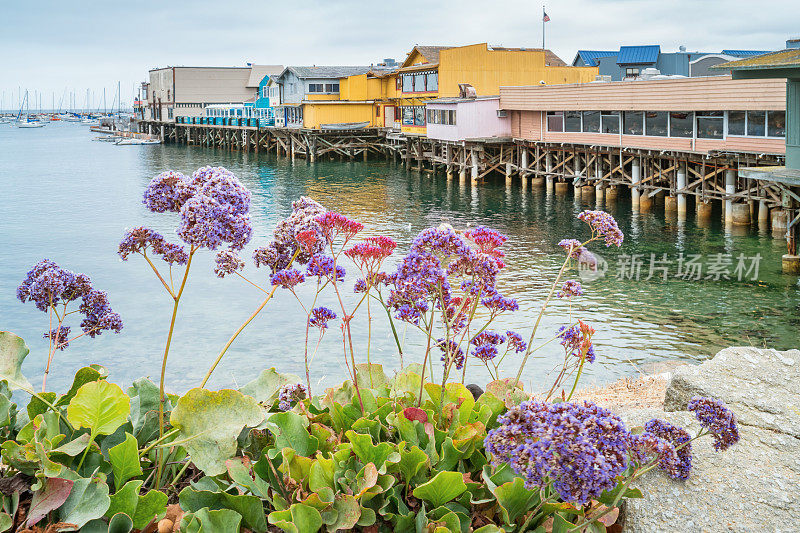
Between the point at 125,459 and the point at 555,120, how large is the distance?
35953 millimetres

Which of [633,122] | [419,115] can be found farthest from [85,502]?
[419,115]

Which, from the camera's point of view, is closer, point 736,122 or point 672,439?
point 672,439

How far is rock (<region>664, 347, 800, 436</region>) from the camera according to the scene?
4.43 metres

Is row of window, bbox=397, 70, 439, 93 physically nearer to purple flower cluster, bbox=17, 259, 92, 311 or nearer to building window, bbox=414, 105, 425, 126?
building window, bbox=414, 105, 425, 126

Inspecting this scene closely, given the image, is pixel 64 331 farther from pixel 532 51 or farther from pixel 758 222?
pixel 532 51

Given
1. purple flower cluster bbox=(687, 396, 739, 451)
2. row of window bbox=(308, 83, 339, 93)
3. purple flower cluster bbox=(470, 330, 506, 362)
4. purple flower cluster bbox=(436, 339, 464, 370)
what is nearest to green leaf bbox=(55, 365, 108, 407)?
purple flower cluster bbox=(436, 339, 464, 370)

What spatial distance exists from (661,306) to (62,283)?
13675mm

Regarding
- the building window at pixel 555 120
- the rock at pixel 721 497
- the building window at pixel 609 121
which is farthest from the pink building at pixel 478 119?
the rock at pixel 721 497

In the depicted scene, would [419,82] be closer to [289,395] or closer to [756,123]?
[756,123]

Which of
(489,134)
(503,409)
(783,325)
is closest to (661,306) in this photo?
(783,325)

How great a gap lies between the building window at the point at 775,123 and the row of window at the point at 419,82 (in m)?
27.0

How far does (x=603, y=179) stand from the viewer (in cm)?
3319

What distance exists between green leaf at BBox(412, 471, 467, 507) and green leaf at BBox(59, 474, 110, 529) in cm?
116

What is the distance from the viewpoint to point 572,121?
36.1 m
